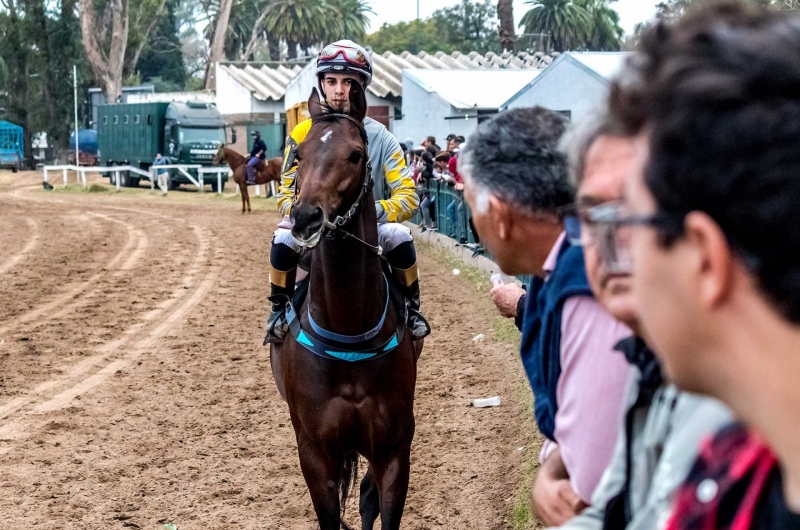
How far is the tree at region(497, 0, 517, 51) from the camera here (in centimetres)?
3133

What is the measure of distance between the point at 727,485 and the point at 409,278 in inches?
159

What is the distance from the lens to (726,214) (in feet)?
3.58

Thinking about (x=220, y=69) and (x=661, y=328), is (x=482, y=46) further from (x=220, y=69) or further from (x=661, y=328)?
(x=661, y=328)

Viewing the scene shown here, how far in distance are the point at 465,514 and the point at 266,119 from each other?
36.1 metres

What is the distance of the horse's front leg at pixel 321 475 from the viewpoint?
493cm

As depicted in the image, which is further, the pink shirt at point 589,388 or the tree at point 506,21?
the tree at point 506,21

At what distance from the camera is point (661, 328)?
121cm

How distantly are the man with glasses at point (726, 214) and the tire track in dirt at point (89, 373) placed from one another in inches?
261

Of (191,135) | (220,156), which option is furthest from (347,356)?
(191,135)

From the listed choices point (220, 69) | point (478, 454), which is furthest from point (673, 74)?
point (220, 69)

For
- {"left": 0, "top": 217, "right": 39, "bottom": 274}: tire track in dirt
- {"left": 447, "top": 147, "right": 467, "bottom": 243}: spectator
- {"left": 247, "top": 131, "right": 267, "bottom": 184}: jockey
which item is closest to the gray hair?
{"left": 447, "top": 147, "right": 467, "bottom": 243}: spectator

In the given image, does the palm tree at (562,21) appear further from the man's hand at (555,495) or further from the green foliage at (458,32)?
the man's hand at (555,495)

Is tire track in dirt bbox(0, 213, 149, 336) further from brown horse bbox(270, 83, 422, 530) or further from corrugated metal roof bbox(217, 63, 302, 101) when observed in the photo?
corrugated metal roof bbox(217, 63, 302, 101)

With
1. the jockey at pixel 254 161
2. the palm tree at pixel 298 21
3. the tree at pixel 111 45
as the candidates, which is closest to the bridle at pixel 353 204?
the jockey at pixel 254 161
